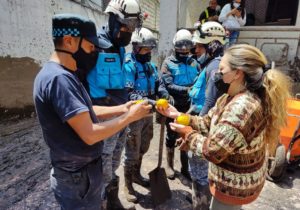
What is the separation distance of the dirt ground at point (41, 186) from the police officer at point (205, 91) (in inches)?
28.4

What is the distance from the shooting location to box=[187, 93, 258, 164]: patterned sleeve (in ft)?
5.39

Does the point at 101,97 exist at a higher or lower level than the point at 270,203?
higher

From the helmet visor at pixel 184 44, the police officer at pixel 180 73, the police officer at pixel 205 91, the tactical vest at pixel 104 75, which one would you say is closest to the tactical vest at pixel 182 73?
the police officer at pixel 180 73

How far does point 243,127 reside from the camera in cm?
164

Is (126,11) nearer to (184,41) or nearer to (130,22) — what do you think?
(130,22)

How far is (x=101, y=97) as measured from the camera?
268 cm

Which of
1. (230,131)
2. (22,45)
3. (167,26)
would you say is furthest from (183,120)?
(167,26)

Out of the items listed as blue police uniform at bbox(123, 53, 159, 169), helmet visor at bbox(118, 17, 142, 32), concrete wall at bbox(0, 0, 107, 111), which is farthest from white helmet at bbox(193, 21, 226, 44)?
concrete wall at bbox(0, 0, 107, 111)

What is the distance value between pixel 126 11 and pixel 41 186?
260 centimetres

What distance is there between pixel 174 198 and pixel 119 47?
2.18 metres

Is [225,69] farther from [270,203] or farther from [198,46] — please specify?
[270,203]

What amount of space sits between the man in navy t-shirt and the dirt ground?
1.53 metres

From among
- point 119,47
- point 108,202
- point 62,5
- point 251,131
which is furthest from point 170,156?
point 62,5

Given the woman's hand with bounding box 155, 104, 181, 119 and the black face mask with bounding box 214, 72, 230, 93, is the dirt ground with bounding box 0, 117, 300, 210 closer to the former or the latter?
the woman's hand with bounding box 155, 104, 181, 119
